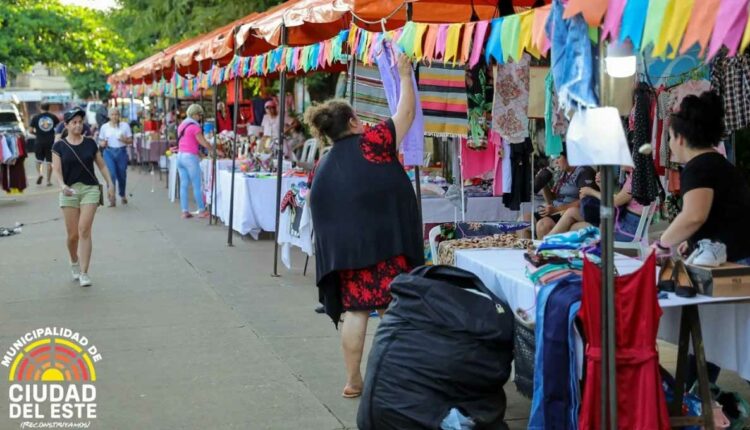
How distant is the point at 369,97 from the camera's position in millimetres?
8883

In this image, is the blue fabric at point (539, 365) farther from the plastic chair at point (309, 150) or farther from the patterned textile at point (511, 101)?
the plastic chair at point (309, 150)

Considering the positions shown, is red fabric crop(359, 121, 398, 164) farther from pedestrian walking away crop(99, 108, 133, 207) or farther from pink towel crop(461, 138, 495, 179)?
pedestrian walking away crop(99, 108, 133, 207)

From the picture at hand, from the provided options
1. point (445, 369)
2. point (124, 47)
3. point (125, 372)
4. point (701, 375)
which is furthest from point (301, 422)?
point (124, 47)

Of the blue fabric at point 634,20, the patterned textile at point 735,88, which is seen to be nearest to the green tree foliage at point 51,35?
the patterned textile at point 735,88

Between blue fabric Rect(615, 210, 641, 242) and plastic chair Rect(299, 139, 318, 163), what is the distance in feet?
27.3

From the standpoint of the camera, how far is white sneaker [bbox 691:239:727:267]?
4.66 meters

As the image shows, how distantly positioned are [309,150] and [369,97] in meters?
8.14

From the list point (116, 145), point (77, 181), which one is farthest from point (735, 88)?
point (116, 145)

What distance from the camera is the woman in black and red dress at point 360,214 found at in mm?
5613

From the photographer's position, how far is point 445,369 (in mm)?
4824

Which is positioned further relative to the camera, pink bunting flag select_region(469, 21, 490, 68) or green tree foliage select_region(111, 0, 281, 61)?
green tree foliage select_region(111, 0, 281, 61)

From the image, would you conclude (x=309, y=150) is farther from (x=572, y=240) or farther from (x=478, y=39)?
(x=572, y=240)

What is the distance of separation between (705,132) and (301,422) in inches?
106

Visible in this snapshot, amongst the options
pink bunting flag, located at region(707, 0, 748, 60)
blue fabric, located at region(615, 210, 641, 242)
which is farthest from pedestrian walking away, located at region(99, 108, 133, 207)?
pink bunting flag, located at region(707, 0, 748, 60)
